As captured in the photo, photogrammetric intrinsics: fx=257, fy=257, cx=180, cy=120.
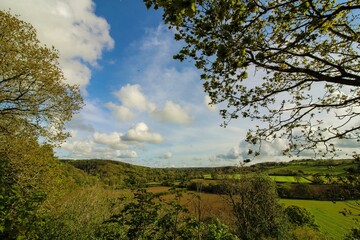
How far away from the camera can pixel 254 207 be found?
30.6m

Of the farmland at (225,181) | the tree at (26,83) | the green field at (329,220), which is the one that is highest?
the tree at (26,83)

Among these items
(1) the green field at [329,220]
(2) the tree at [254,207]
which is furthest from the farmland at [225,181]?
(2) the tree at [254,207]

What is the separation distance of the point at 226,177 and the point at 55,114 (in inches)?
807

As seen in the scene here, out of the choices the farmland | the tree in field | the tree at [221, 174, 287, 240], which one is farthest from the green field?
the tree in field

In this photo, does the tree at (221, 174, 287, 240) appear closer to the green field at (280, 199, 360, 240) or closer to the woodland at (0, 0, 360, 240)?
the woodland at (0, 0, 360, 240)

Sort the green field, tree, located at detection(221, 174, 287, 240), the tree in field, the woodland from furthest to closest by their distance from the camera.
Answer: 1. the green field
2. tree, located at detection(221, 174, 287, 240)
3. the tree in field
4. the woodland

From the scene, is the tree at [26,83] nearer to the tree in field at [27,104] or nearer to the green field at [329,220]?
the tree in field at [27,104]

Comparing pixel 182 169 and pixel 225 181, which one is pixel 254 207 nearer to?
pixel 225 181

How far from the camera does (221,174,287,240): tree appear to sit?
1101 inches

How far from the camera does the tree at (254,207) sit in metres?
28.0

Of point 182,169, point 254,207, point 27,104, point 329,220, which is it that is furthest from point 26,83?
point 329,220

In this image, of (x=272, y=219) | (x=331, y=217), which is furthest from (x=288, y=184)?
(x=272, y=219)

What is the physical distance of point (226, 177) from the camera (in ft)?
101

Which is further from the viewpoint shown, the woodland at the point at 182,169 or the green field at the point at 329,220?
the green field at the point at 329,220
